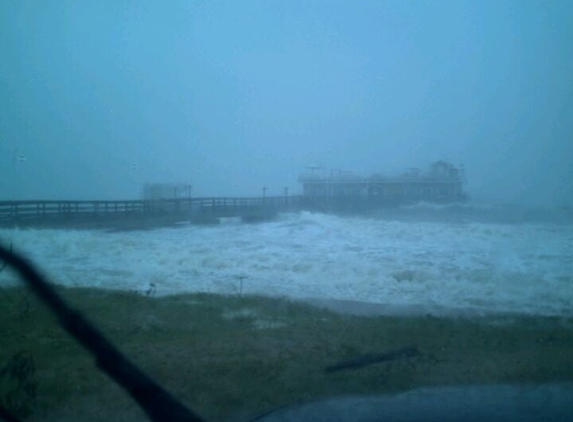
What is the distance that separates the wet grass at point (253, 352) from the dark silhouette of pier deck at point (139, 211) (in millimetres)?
16776

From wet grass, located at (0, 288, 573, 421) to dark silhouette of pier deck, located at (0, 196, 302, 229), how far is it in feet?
55.0

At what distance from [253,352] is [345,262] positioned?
1057 cm

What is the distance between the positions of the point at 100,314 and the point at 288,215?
982 inches

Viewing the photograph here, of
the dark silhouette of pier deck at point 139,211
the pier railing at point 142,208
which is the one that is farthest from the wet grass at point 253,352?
the pier railing at point 142,208

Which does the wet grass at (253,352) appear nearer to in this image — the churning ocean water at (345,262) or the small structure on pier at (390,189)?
the churning ocean water at (345,262)

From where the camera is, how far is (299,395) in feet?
23.5

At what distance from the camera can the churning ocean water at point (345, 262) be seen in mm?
15453

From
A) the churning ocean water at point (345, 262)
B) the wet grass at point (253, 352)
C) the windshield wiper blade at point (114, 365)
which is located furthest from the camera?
the churning ocean water at point (345, 262)

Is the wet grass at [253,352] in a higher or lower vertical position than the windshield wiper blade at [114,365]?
lower

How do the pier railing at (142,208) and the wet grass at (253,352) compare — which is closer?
the wet grass at (253,352)

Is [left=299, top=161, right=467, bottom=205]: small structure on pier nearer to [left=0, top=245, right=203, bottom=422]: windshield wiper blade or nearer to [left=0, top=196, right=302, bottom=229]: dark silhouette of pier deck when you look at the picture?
[left=0, top=196, right=302, bottom=229]: dark silhouette of pier deck

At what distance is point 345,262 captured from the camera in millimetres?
19109

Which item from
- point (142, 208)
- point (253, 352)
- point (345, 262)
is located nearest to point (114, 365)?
point (253, 352)

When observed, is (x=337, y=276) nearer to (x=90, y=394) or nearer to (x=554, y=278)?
(x=554, y=278)
